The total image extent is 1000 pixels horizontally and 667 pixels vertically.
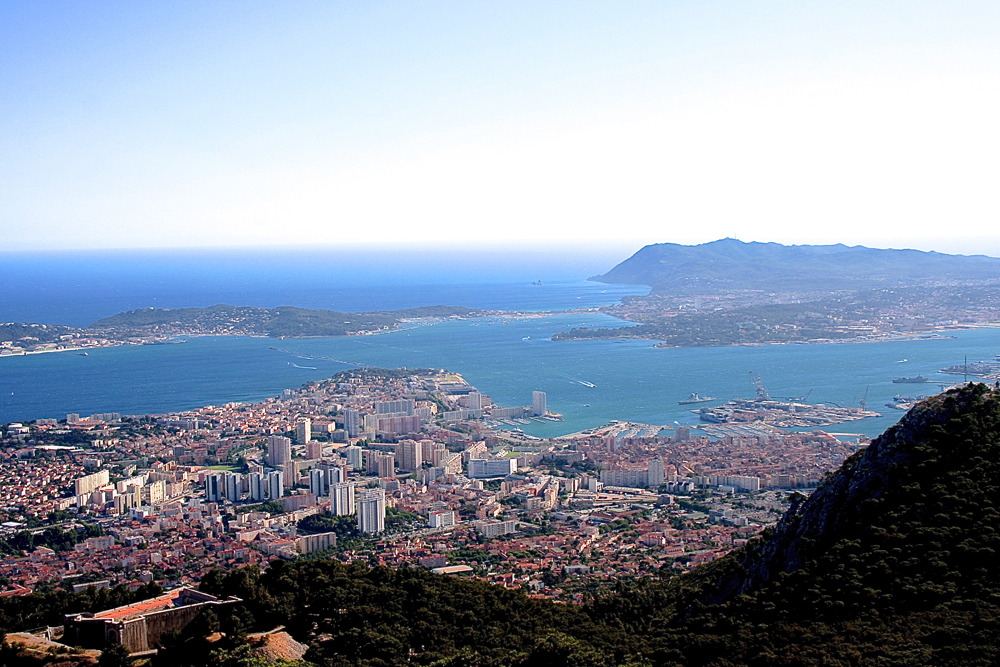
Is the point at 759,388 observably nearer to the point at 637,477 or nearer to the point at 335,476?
the point at 637,477

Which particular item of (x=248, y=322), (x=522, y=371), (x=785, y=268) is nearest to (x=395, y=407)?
(x=522, y=371)

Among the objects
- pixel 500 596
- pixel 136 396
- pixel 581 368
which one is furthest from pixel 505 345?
pixel 500 596

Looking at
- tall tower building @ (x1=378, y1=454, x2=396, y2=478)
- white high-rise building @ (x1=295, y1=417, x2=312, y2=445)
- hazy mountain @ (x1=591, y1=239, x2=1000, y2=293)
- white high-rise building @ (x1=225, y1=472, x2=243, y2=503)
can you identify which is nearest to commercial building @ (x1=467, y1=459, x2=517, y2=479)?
tall tower building @ (x1=378, y1=454, x2=396, y2=478)

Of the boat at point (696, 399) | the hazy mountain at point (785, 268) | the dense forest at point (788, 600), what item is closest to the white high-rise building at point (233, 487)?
the dense forest at point (788, 600)

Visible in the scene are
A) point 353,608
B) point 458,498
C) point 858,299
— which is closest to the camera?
point 353,608

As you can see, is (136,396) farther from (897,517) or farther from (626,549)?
(897,517)

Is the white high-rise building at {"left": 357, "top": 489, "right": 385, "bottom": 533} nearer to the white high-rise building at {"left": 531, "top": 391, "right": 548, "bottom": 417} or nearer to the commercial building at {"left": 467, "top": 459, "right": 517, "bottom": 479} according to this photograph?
the commercial building at {"left": 467, "top": 459, "right": 517, "bottom": 479}

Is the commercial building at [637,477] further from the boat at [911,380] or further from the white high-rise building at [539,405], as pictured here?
the boat at [911,380]
